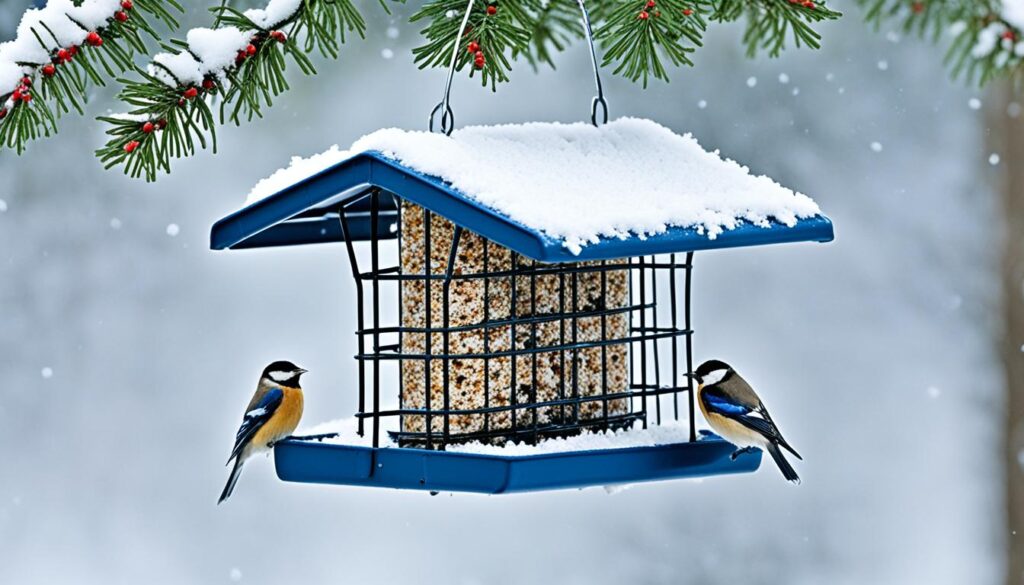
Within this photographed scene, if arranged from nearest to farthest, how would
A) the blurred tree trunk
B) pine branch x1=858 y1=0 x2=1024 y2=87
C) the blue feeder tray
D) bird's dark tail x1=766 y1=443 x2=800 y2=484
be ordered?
the blue feeder tray < bird's dark tail x1=766 y1=443 x2=800 y2=484 < pine branch x1=858 y1=0 x2=1024 y2=87 < the blurred tree trunk

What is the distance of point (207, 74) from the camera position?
289 cm

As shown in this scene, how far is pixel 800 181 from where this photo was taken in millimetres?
8039

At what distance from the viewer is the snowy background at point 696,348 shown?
771 centimetres

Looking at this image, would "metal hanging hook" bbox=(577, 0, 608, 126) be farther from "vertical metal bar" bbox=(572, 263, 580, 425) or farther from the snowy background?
the snowy background

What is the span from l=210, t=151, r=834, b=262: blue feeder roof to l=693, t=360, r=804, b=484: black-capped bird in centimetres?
39

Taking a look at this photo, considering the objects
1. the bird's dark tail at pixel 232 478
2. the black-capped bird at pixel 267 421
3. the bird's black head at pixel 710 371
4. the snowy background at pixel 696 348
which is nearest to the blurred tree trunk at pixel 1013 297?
the snowy background at pixel 696 348

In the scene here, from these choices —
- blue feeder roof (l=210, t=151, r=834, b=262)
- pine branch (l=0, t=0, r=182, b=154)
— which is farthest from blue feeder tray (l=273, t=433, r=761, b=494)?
pine branch (l=0, t=0, r=182, b=154)

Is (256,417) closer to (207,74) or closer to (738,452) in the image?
(207,74)

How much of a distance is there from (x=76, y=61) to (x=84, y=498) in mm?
5521

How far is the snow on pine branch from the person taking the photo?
9.30ft

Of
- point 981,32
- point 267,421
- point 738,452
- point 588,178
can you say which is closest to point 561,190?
point 588,178

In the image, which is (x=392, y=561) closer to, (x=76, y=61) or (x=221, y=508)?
(x=221, y=508)

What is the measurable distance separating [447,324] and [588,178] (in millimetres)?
453

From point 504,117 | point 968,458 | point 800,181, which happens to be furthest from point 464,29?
point 968,458
